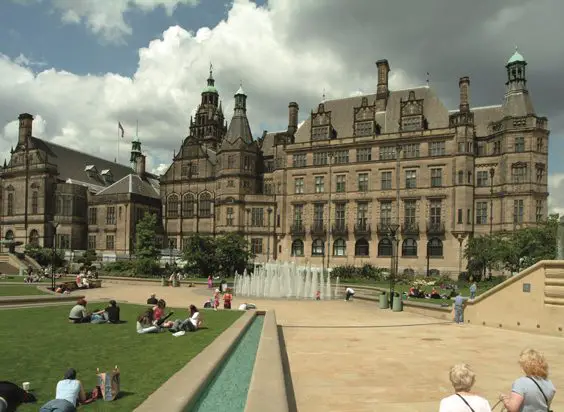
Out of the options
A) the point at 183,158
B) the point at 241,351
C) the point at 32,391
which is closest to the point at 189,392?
the point at 32,391

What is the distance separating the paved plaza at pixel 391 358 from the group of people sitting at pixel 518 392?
3.45 m

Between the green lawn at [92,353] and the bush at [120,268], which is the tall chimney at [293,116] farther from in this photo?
the green lawn at [92,353]

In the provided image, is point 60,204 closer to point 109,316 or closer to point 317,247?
point 317,247

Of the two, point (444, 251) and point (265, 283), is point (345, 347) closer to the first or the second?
point (265, 283)

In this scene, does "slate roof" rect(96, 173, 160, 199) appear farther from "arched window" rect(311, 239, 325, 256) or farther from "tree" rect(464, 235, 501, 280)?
"tree" rect(464, 235, 501, 280)

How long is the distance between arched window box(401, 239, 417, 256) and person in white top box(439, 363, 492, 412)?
5594 centimetres

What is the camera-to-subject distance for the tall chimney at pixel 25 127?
7994cm

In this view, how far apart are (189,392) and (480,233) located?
181 feet

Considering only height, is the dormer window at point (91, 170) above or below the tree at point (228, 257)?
above

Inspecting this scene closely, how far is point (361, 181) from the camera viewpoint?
64.0 meters

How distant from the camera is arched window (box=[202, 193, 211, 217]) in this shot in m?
75.9

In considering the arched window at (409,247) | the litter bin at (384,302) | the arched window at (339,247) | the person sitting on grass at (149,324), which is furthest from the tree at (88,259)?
the person sitting on grass at (149,324)

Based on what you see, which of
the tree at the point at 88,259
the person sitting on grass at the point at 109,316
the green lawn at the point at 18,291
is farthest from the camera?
the tree at the point at 88,259

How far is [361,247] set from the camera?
62938 millimetres
